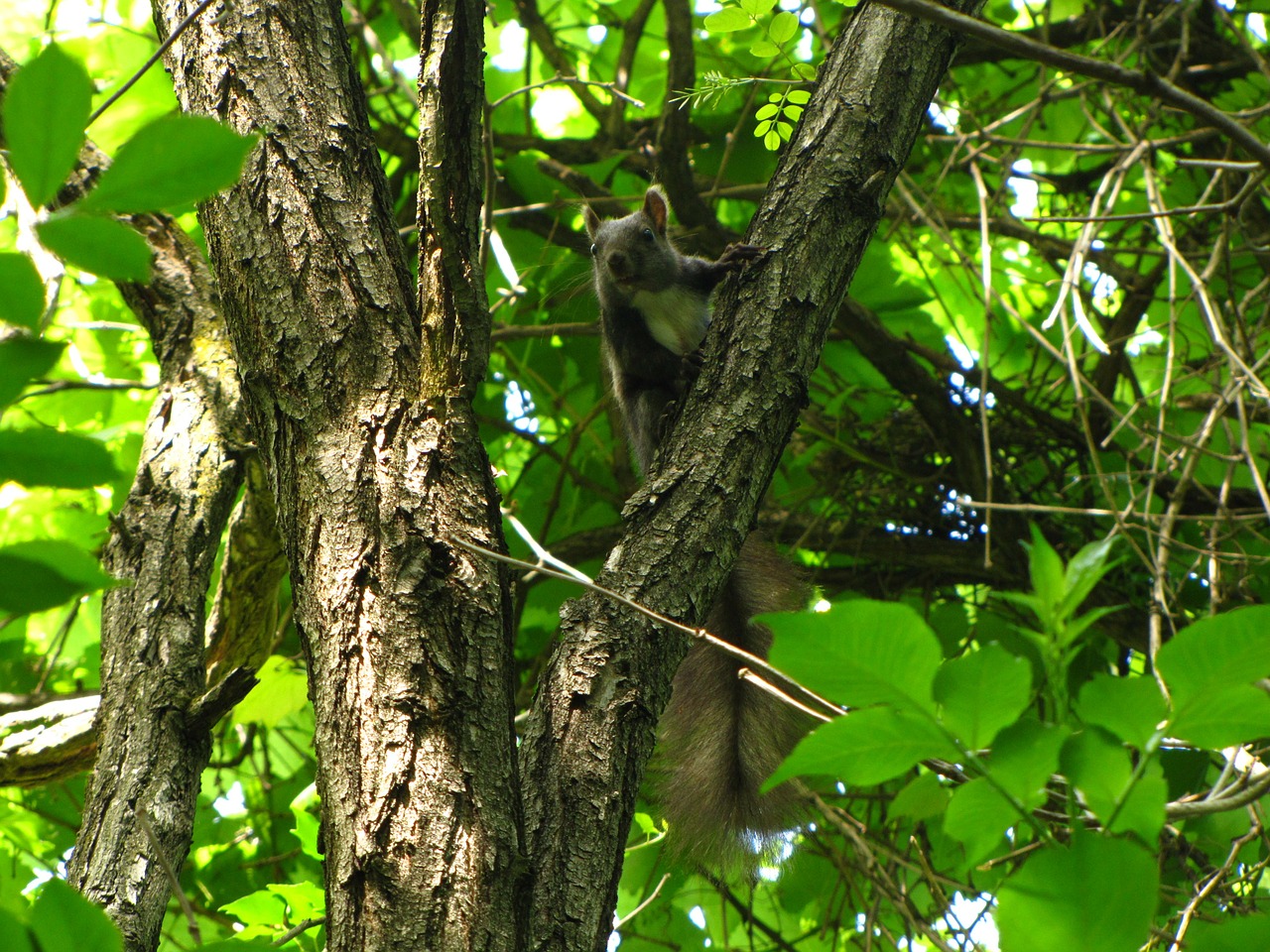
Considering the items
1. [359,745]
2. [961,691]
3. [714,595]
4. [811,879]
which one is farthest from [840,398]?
[961,691]

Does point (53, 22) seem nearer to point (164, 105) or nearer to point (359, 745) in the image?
point (164, 105)

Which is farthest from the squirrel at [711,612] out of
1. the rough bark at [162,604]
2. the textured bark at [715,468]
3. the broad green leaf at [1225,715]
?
the broad green leaf at [1225,715]

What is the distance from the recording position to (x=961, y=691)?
0.61 m

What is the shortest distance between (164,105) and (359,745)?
7.58ft

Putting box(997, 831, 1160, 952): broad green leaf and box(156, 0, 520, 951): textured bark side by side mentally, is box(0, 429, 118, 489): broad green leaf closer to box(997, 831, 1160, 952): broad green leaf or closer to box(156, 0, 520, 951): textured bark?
box(997, 831, 1160, 952): broad green leaf

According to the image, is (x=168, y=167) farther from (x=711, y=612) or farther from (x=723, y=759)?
(x=711, y=612)

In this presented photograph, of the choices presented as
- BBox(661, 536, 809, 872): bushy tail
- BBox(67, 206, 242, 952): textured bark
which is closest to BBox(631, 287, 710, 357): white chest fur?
BBox(661, 536, 809, 872): bushy tail

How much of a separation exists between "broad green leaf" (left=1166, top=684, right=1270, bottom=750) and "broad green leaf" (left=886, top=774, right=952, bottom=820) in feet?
3.79

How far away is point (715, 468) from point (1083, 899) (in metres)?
1.08

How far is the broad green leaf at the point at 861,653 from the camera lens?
579mm

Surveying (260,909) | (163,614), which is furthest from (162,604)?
(260,909)

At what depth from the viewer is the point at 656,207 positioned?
11.1 feet

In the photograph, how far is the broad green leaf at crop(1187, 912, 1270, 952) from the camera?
0.55 m

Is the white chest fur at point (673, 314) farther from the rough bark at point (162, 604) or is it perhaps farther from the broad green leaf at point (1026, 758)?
the broad green leaf at point (1026, 758)
